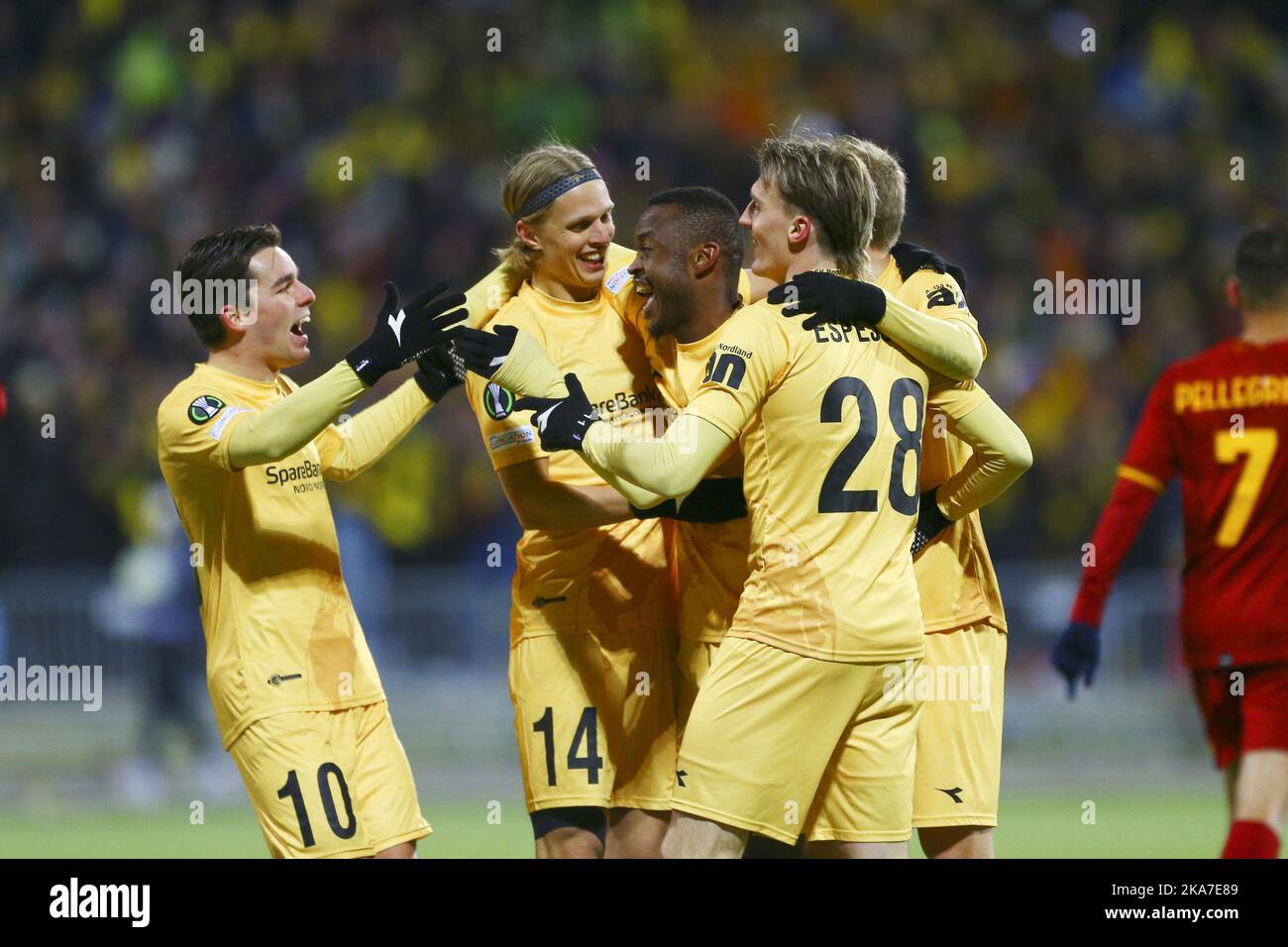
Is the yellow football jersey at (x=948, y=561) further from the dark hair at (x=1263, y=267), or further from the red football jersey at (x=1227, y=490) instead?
the dark hair at (x=1263, y=267)

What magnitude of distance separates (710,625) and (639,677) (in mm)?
404

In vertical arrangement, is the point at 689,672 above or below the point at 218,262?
below

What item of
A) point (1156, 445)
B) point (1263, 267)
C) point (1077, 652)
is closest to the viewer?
point (1263, 267)

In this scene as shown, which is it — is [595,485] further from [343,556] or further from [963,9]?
[963,9]

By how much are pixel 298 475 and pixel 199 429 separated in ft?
1.43

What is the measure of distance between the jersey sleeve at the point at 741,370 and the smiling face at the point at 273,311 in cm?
164

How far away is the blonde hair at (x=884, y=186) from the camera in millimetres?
5453

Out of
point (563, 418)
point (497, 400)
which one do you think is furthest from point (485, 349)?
point (563, 418)

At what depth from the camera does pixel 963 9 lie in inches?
687

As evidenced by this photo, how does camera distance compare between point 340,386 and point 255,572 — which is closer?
point 340,386

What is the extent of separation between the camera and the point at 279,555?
18.3ft

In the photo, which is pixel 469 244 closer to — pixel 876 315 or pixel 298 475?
pixel 298 475

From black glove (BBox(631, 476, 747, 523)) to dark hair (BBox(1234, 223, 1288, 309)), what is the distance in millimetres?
2511

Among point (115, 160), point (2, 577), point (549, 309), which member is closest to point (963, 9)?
point (115, 160)
